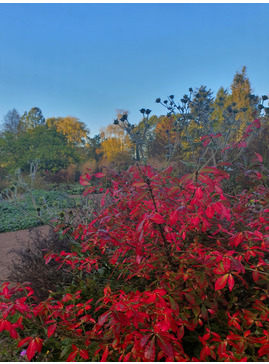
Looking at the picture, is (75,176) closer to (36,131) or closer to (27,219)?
(36,131)

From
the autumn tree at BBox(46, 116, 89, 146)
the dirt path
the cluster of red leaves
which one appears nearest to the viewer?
the cluster of red leaves

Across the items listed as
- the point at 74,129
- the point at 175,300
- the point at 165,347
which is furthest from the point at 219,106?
the point at 74,129

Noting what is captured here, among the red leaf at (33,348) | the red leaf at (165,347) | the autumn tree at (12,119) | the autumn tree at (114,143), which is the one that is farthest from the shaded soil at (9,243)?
the autumn tree at (12,119)

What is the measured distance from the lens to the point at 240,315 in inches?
60.3

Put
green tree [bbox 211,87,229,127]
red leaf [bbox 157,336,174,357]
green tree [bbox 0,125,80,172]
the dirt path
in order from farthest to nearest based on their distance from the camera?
1. green tree [bbox 0,125,80,172]
2. green tree [bbox 211,87,229,127]
3. the dirt path
4. red leaf [bbox 157,336,174,357]

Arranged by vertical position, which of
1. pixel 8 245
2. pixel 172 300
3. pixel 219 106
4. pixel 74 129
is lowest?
pixel 8 245

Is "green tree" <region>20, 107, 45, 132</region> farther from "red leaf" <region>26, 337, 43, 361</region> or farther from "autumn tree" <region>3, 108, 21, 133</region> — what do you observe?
"red leaf" <region>26, 337, 43, 361</region>

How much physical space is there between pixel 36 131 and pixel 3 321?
20.9 m

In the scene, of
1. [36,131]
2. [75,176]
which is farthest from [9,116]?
[75,176]

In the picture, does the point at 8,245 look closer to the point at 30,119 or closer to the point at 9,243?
the point at 9,243

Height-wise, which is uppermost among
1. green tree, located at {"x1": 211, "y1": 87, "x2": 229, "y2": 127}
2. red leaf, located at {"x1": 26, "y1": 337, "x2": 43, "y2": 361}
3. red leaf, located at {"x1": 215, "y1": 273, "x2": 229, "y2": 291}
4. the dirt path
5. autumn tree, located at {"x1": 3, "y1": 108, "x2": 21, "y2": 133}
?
autumn tree, located at {"x1": 3, "y1": 108, "x2": 21, "y2": 133}

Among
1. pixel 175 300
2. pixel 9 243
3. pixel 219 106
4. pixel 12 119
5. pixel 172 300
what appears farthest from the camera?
pixel 12 119

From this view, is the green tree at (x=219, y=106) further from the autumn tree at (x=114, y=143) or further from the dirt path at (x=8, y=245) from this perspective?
the autumn tree at (x=114, y=143)

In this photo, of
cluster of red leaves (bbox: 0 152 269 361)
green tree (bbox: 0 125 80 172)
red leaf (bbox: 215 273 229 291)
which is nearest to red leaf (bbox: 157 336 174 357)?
cluster of red leaves (bbox: 0 152 269 361)
